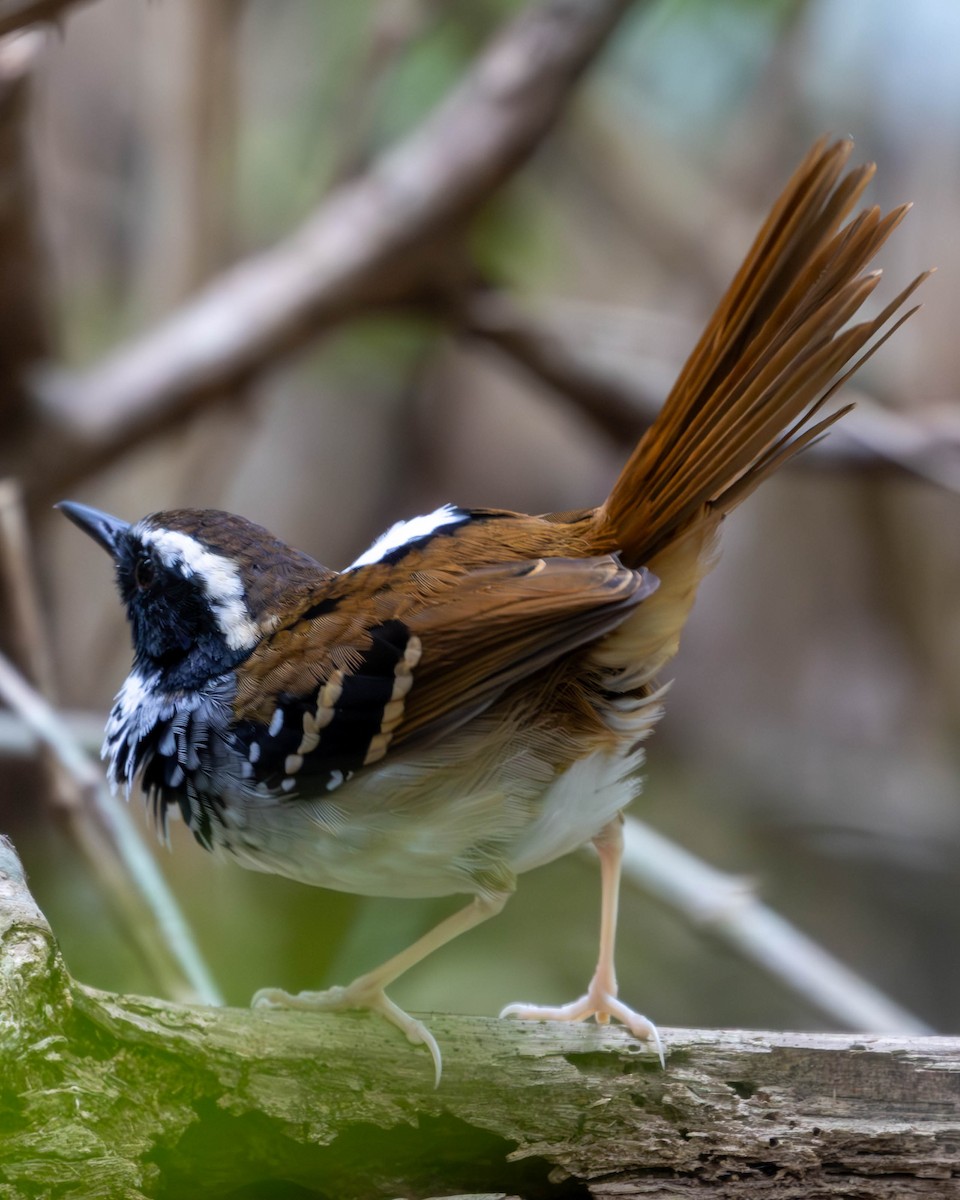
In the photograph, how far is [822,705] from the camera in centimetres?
604

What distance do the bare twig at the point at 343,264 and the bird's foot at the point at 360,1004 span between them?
7.95 ft

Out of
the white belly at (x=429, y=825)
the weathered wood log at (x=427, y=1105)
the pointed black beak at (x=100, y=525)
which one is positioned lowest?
the weathered wood log at (x=427, y=1105)

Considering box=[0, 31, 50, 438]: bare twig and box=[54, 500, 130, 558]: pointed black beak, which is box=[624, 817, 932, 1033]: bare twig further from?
box=[0, 31, 50, 438]: bare twig

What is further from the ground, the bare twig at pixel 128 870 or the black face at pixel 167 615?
the black face at pixel 167 615

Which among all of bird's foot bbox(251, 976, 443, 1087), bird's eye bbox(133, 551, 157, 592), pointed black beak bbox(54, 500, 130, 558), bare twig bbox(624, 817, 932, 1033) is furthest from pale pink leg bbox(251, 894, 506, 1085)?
bare twig bbox(624, 817, 932, 1033)

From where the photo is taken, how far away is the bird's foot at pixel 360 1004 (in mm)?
1703

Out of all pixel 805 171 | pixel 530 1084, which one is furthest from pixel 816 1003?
pixel 805 171

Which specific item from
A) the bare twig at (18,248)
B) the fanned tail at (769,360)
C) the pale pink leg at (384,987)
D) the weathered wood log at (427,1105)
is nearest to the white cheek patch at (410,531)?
the fanned tail at (769,360)

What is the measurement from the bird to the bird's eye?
5.6 inches

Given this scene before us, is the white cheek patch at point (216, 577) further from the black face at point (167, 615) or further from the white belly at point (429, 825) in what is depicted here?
the white belly at point (429, 825)

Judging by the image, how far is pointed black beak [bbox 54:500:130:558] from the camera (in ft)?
7.02

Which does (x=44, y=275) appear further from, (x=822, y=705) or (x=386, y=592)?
(x=822, y=705)

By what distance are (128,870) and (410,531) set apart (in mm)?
1023

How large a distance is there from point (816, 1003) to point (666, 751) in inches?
123
